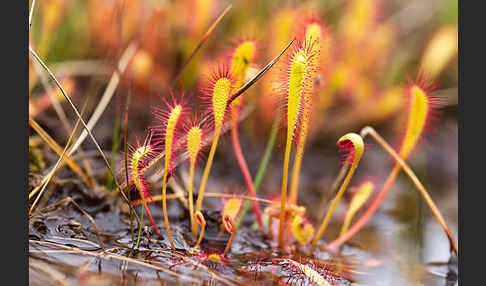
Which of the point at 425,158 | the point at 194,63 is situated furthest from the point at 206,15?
the point at 425,158

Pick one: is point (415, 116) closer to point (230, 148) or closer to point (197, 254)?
point (197, 254)

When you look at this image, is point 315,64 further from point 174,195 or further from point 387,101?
point 387,101

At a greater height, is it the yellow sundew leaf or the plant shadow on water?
the yellow sundew leaf

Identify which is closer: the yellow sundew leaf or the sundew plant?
the sundew plant

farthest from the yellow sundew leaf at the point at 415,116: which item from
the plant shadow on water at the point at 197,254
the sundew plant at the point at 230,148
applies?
the plant shadow on water at the point at 197,254

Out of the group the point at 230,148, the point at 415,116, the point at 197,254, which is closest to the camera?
the point at 197,254

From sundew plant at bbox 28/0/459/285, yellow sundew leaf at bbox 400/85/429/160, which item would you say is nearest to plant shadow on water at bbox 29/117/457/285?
sundew plant at bbox 28/0/459/285

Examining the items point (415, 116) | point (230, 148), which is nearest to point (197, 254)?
point (415, 116)

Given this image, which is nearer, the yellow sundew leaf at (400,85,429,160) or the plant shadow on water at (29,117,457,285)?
the plant shadow on water at (29,117,457,285)

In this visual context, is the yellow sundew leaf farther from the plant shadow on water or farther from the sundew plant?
the plant shadow on water
